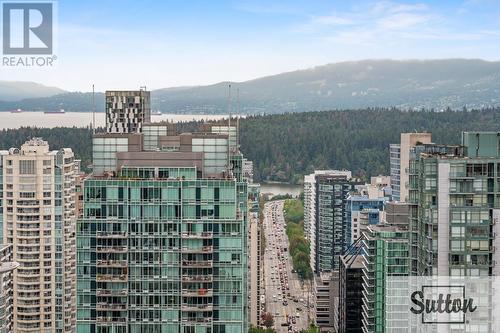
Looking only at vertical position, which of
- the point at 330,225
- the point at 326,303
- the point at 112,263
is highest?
the point at 112,263

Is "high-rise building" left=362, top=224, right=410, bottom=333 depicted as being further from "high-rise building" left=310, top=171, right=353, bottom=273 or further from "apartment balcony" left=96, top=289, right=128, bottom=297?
"high-rise building" left=310, top=171, right=353, bottom=273

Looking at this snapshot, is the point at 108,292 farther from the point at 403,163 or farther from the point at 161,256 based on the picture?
the point at 403,163

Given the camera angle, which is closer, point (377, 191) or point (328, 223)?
point (377, 191)

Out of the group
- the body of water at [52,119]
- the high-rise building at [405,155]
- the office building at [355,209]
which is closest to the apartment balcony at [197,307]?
the body of water at [52,119]

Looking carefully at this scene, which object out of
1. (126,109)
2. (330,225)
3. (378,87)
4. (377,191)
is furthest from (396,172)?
(378,87)

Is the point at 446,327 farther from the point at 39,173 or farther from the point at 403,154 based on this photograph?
the point at 403,154

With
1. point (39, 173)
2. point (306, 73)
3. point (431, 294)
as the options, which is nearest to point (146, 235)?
point (431, 294)

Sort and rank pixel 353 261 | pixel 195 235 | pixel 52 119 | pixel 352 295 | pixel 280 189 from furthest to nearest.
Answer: pixel 280 189
pixel 52 119
pixel 353 261
pixel 352 295
pixel 195 235

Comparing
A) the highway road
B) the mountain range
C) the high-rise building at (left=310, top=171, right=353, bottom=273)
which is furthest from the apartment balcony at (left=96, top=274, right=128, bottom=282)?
the mountain range
